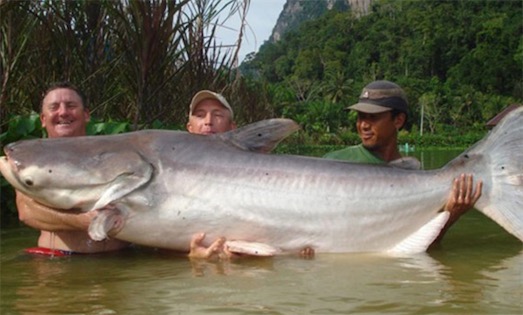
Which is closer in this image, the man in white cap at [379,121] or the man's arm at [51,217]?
the man's arm at [51,217]

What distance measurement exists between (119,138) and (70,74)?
121 inches

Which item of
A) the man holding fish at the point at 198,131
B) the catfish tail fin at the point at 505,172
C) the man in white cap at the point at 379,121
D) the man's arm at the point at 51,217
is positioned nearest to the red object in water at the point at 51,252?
the man holding fish at the point at 198,131

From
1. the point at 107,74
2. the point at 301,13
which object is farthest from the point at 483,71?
the point at 301,13

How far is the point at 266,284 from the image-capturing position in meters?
3.67

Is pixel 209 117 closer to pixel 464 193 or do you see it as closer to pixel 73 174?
pixel 73 174

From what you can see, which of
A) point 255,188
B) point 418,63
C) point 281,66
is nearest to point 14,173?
point 255,188

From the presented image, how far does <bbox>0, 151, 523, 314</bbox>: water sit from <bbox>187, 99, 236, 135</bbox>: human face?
970 millimetres

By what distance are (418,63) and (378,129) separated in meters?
88.0

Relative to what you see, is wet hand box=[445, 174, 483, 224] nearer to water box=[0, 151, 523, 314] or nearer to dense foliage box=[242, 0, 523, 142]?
water box=[0, 151, 523, 314]

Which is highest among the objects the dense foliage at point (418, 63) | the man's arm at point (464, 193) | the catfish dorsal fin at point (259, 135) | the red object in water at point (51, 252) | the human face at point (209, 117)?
the dense foliage at point (418, 63)

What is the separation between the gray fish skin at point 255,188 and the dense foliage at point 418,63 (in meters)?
52.5

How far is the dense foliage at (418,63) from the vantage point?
71375 mm

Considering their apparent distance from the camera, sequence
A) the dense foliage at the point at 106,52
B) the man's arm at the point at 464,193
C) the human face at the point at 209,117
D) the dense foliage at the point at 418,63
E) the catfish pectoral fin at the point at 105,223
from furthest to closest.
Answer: the dense foliage at the point at 418,63, the dense foliage at the point at 106,52, the human face at the point at 209,117, the man's arm at the point at 464,193, the catfish pectoral fin at the point at 105,223

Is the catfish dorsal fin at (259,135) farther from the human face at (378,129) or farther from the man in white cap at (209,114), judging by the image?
the human face at (378,129)
